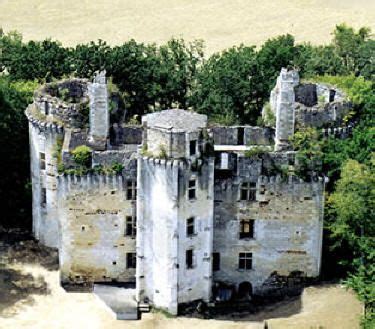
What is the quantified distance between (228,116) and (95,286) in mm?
15296

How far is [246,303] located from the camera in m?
60.1

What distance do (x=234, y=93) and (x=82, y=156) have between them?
694 inches

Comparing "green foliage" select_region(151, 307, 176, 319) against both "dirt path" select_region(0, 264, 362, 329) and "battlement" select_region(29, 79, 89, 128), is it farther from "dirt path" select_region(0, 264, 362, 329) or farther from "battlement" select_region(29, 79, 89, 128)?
"battlement" select_region(29, 79, 89, 128)

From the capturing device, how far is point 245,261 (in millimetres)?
60688

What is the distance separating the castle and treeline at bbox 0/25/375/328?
5.20ft

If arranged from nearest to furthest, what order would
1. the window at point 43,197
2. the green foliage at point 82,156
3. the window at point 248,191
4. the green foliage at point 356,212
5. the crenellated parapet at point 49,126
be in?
1. the green foliage at point 356,212
2. the green foliage at point 82,156
3. the window at point 248,191
4. the crenellated parapet at point 49,126
5. the window at point 43,197

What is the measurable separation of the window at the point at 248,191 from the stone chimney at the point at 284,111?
287 centimetres

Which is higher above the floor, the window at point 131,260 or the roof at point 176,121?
the roof at point 176,121

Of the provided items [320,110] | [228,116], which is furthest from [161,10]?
[320,110]

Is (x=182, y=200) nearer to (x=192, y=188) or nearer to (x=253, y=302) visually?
(x=192, y=188)

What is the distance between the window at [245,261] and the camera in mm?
60531

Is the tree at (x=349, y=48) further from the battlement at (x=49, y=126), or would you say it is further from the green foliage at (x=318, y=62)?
the battlement at (x=49, y=126)

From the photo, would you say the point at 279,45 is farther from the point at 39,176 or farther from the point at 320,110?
the point at 39,176

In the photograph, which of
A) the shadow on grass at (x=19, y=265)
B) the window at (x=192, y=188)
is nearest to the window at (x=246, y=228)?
the window at (x=192, y=188)
